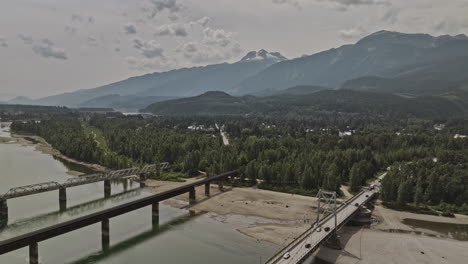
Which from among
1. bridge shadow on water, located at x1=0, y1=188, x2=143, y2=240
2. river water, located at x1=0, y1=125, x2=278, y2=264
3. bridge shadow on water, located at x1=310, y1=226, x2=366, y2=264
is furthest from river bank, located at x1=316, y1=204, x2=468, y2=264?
bridge shadow on water, located at x1=0, y1=188, x2=143, y2=240

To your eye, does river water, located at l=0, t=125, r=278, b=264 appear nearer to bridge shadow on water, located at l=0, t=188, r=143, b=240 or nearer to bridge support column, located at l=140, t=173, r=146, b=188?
bridge shadow on water, located at l=0, t=188, r=143, b=240

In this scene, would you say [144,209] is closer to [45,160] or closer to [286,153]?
[286,153]

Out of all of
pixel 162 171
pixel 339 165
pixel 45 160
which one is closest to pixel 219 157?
pixel 162 171

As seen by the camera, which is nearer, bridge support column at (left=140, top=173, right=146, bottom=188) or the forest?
the forest

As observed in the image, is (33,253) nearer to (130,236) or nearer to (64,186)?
(130,236)

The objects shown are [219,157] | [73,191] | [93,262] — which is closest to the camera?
[93,262]

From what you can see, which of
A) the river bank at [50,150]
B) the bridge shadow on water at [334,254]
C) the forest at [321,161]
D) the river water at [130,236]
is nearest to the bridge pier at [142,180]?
the river water at [130,236]
